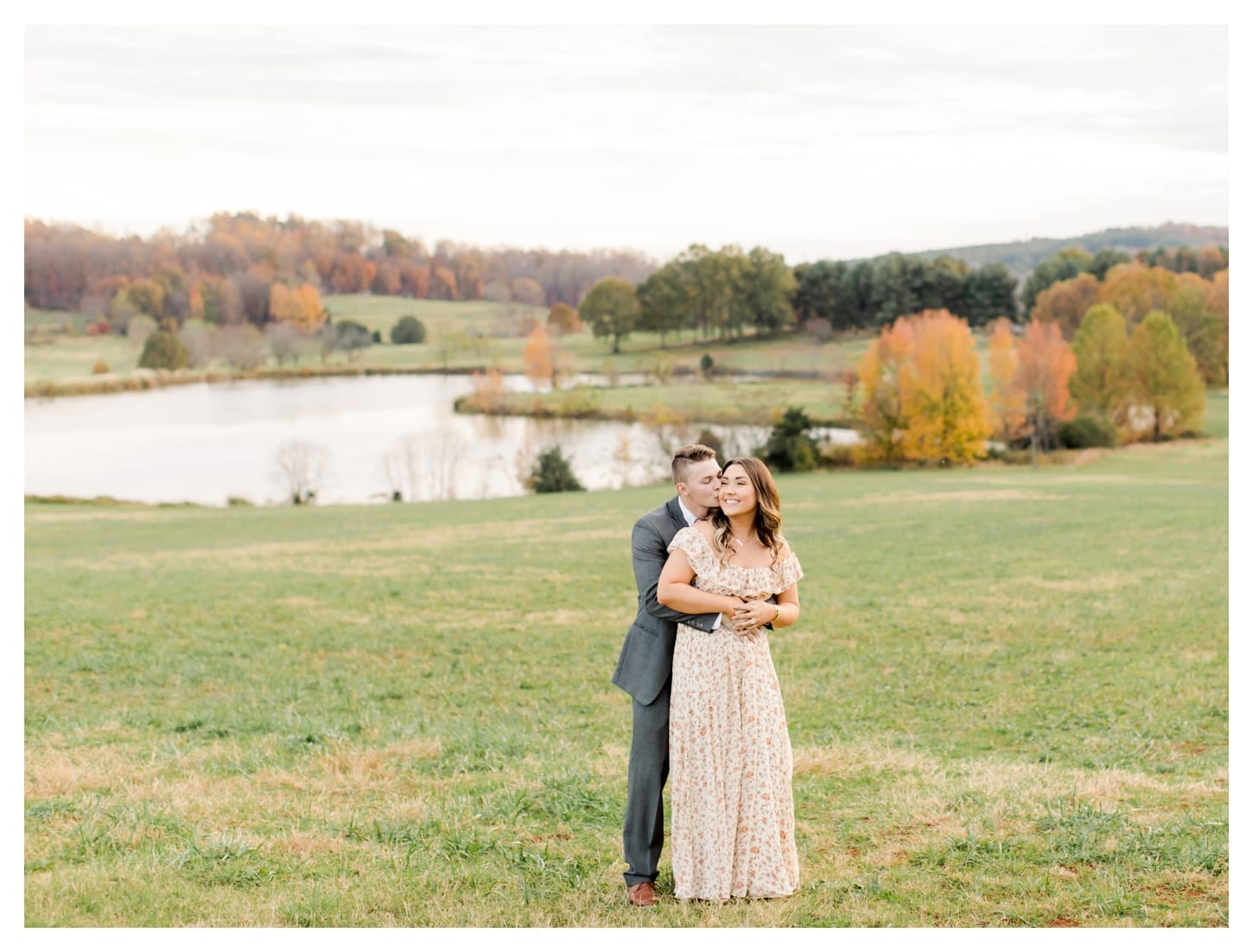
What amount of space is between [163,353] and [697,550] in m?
88.2

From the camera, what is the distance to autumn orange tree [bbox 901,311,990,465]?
62.5 meters

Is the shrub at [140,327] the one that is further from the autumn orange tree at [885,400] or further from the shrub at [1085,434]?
the shrub at [1085,434]

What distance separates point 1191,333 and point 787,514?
60.8 meters

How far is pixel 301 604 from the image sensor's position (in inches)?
709

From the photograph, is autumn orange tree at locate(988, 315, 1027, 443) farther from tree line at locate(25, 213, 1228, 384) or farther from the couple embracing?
the couple embracing

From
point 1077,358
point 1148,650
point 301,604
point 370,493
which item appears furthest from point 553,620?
point 1077,358

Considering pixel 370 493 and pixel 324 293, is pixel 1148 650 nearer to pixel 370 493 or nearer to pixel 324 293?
pixel 370 493

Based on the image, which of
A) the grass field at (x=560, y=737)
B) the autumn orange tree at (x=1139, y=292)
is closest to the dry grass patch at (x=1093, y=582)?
the grass field at (x=560, y=737)

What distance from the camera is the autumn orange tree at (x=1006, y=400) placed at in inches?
2628

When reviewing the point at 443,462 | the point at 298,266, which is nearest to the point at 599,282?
the point at 298,266

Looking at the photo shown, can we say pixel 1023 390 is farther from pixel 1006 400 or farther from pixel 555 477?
pixel 555 477

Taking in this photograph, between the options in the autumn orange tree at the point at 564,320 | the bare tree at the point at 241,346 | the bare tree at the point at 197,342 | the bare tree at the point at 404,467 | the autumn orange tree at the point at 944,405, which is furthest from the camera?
the autumn orange tree at the point at 564,320

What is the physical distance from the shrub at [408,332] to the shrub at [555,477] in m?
40.8

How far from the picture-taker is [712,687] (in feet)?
19.5
